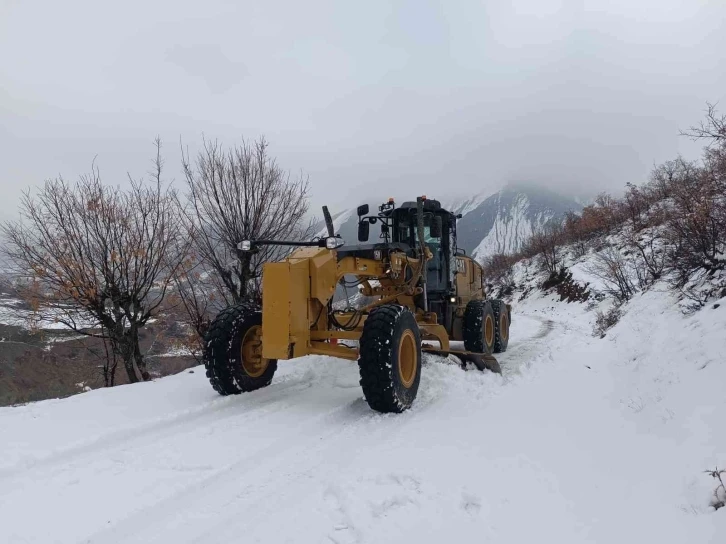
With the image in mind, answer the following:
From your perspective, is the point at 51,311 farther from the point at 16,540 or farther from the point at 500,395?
the point at 500,395

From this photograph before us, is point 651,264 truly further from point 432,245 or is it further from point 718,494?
point 718,494

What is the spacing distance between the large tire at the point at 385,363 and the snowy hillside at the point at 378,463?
0.62ft

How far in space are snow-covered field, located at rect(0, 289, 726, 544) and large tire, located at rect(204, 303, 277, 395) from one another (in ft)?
0.66

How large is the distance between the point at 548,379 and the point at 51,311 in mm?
9019

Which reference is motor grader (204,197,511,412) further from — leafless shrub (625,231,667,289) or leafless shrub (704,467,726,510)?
leafless shrub (625,231,667,289)

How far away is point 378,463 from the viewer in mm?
3406

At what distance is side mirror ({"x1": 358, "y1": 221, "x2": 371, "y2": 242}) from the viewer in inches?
293

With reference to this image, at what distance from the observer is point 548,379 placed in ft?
22.2

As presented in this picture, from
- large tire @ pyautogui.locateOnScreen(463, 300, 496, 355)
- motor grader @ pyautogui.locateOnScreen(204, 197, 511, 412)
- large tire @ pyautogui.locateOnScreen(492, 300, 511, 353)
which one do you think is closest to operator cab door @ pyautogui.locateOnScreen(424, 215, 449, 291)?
motor grader @ pyautogui.locateOnScreen(204, 197, 511, 412)

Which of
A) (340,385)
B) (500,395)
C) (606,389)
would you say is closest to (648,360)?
(606,389)

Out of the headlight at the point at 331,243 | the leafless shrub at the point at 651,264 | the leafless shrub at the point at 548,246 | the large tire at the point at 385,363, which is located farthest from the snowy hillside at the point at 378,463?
the leafless shrub at the point at 548,246

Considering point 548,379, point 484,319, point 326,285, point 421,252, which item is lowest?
point 548,379

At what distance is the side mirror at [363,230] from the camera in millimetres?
7430

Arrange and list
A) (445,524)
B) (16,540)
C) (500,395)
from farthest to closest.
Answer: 1. (500,395)
2. (445,524)
3. (16,540)
